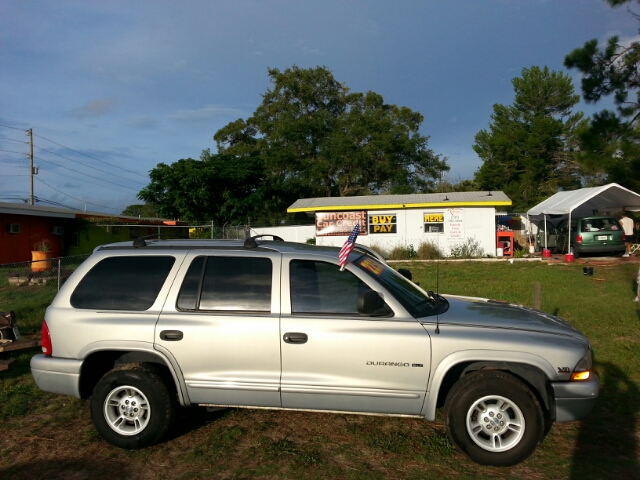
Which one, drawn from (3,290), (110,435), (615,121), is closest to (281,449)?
(110,435)

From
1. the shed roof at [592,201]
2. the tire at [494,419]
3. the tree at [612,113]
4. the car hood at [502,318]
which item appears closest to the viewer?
the tire at [494,419]

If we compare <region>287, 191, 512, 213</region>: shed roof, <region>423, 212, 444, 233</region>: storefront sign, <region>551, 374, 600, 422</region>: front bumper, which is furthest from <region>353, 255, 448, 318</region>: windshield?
<region>423, 212, 444, 233</region>: storefront sign

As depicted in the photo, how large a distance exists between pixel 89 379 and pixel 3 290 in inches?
346

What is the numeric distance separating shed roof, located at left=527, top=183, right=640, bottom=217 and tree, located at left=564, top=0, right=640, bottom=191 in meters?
4.50

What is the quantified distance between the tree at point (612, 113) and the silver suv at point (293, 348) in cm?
1211

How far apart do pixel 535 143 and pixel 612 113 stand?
2448cm

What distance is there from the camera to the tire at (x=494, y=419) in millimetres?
4105

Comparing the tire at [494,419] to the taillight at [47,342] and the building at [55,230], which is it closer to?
the taillight at [47,342]

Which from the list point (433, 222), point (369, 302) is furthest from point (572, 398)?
point (433, 222)

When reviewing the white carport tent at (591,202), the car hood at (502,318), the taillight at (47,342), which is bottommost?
the taillight at (47,342)

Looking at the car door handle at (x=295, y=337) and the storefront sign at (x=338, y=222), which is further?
the storefront sign at (x=338, y=222)

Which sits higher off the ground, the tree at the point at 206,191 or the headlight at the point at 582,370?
the tree at the point at 206,191

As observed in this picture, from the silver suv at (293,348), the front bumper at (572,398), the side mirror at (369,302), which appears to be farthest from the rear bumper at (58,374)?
the front bumper at (572,398)

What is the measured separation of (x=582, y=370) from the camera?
4184mm
